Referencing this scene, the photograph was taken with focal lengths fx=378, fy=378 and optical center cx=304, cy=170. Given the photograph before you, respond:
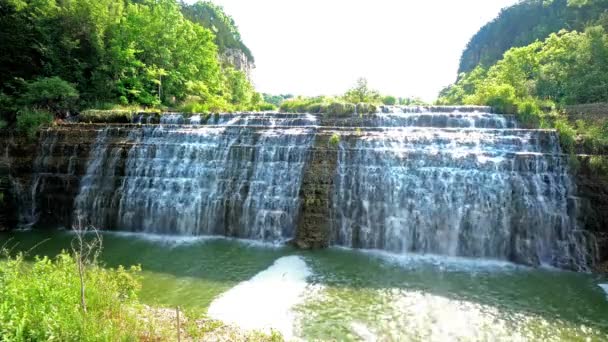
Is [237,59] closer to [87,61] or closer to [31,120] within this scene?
[87,61]

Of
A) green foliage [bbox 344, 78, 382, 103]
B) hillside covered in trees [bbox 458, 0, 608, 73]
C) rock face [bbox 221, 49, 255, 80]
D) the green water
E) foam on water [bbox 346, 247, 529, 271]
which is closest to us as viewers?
the green water

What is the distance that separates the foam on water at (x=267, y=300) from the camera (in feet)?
26.5

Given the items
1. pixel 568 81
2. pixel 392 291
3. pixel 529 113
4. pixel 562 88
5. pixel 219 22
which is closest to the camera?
pixel 392 291

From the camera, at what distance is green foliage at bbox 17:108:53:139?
17.5 m

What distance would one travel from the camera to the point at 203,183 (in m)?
15.4

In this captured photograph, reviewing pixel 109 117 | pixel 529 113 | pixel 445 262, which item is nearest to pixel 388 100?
pixel 529 113

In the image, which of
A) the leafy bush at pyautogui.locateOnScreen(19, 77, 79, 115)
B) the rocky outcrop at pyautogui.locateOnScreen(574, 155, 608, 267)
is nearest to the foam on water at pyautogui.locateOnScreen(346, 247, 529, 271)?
the rocky outcrop at pyautogui.locateOnScreen(574, 155, 608, 267)

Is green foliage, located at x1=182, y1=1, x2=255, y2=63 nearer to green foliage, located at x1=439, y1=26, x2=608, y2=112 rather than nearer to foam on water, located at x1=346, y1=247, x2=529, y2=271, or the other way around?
green foliage, located at x1=439, y1=26, x2=608, y2=112

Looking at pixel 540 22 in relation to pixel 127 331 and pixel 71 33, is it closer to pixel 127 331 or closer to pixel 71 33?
pixel 71 33

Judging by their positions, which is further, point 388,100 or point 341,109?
point 388,100

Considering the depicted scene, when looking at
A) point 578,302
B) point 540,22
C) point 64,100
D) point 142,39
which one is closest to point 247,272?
point 578,302

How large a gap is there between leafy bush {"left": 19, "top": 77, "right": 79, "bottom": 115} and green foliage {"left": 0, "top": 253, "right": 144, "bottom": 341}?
53.0ft

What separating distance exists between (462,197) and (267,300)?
7736 mm

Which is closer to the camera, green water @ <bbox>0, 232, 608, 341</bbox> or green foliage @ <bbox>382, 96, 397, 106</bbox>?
green water @ <bbox>0, 232, 608, 341</bbox>
